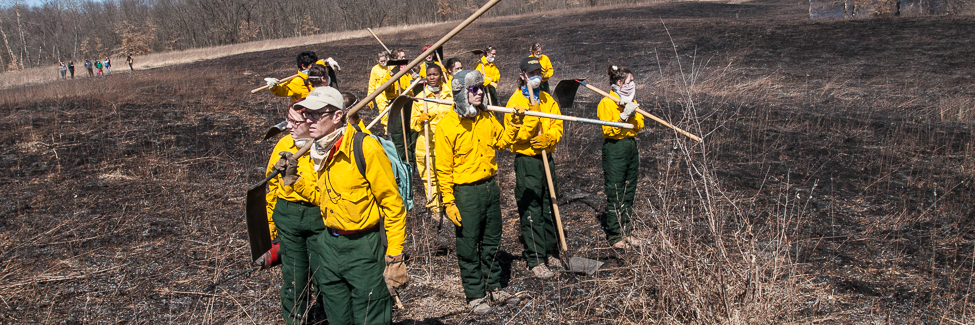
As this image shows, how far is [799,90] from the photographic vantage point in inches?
507

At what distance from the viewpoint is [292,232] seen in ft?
11.8

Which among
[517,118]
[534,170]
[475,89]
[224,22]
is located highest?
[224,22]

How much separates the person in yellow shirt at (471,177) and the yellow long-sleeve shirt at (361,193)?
102 centimetres

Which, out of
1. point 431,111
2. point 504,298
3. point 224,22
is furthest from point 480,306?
point 224,22

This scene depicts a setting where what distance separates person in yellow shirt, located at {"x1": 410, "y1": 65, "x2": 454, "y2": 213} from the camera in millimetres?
5045

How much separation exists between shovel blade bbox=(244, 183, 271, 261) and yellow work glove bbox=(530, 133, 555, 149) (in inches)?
89.9

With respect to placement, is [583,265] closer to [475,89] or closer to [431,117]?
[475,89]

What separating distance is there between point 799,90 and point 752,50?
444cm

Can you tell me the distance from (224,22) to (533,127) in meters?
62.0

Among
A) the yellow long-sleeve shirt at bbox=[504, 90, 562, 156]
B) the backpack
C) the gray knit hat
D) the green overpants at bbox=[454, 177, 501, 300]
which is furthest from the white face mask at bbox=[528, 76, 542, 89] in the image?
the backpack

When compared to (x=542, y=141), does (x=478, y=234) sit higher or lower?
lower

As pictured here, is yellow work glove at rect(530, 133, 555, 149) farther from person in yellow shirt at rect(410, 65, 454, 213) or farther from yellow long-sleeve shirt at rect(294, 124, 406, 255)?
yellow long-sleeve shirt at rect(294, 124, 406, 255)

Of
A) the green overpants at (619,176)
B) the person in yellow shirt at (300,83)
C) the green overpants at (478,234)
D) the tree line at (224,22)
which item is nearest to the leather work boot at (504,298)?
the green overpants at (478,234)

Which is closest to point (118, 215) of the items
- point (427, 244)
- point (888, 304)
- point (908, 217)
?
point (427, 244)
